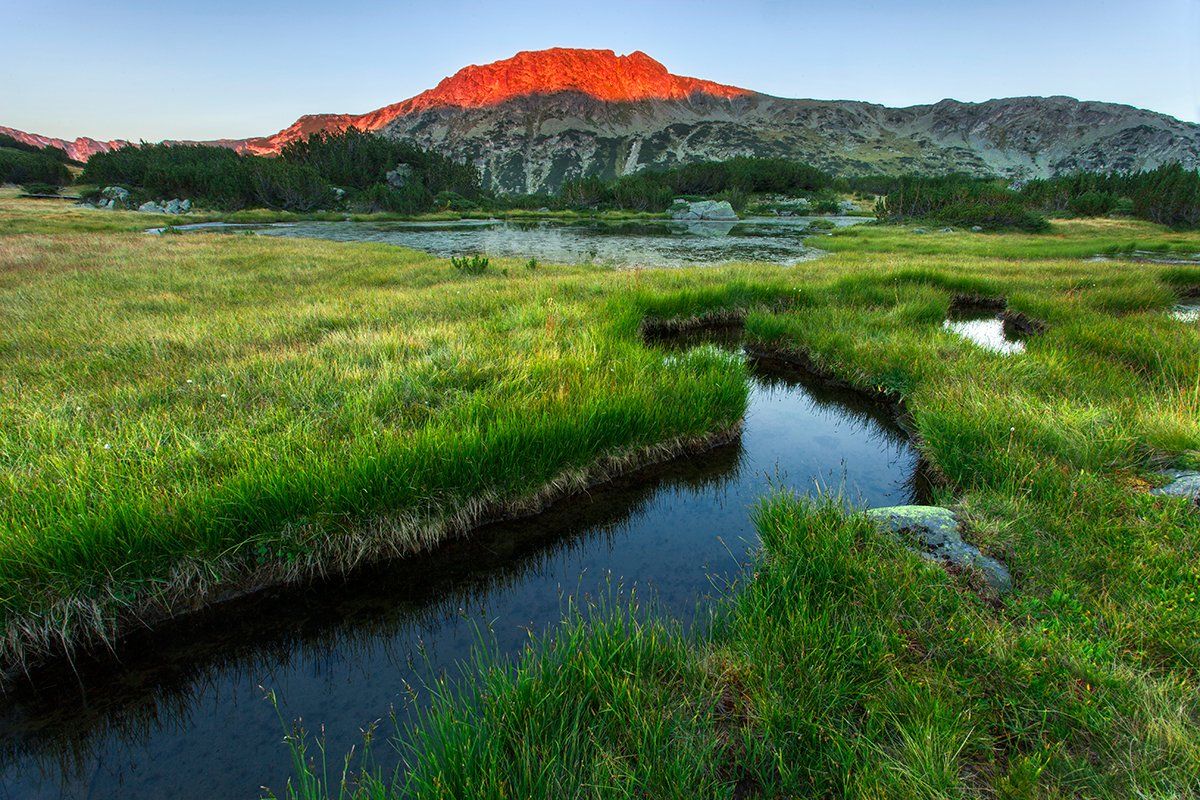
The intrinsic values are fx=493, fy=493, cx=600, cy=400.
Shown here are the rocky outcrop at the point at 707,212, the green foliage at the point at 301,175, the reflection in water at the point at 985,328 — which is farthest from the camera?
the rocky outcrop at the point at 707,212

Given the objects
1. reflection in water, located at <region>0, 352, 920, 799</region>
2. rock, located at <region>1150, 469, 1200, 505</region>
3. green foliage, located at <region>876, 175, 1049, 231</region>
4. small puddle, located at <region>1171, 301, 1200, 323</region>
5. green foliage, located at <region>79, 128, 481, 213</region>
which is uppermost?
green foliage, located at <region>79, 128, 481, 213</region>

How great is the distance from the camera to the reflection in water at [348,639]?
346 cm

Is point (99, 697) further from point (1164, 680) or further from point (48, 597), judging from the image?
point (1164, 680)

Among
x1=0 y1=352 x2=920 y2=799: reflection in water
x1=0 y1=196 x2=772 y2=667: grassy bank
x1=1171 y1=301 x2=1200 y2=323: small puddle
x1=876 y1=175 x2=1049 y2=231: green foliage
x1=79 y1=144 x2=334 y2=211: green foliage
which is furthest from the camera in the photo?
x1=79 y1=144 x2=334 y2=211: green foliage

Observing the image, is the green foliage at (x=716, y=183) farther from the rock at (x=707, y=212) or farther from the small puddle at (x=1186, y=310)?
the small puddle at (x=1186, y=310)

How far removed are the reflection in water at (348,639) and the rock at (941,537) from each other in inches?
63.1

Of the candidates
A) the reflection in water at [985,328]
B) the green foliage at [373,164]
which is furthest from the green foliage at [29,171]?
the reflection in water at [985,328]

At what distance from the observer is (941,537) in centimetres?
470

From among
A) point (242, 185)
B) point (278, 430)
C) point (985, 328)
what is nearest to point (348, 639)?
point (278, 430)

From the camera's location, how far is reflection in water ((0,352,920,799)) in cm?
346

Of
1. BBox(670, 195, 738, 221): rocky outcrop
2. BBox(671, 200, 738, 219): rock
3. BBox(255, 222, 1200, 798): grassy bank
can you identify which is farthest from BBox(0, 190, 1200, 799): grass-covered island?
BBox(671, 200, 738, 219): rock

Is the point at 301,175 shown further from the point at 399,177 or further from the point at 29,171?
the point at 29,171

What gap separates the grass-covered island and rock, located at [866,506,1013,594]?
0.19m

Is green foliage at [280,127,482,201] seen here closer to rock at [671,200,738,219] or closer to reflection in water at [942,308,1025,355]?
rock at [671,200,738,219]
